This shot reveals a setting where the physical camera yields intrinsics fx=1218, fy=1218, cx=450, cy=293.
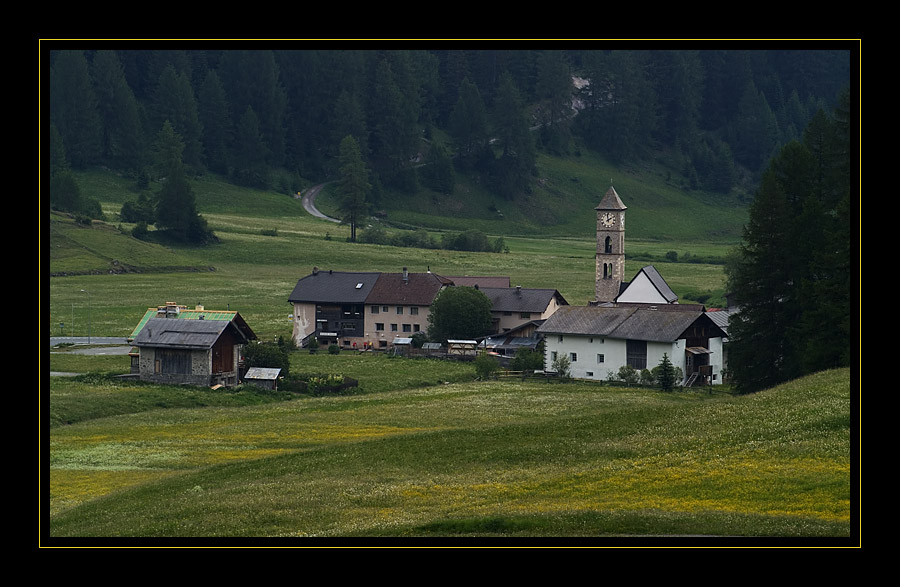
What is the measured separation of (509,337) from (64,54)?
115m

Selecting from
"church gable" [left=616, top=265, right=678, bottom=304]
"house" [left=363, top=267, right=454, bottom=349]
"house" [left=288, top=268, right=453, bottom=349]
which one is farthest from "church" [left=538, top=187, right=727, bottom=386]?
"house" [left=288, top=268, right=453, bottom=349]

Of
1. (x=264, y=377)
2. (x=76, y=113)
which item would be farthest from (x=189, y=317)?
(x=76, y=113)

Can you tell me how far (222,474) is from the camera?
1460 inches

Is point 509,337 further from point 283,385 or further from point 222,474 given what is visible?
point 222,474

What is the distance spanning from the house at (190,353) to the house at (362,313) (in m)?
21.7

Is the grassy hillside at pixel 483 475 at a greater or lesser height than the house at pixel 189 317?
lesser

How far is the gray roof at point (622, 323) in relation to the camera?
72.9m

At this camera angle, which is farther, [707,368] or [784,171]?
[707,368]

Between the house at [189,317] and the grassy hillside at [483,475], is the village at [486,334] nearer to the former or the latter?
the house at [189,317]

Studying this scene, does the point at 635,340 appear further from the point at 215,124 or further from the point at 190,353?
the point at 215,124

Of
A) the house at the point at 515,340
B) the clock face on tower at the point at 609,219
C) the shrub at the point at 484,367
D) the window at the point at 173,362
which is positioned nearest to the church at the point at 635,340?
the shrub at the point at 484,367

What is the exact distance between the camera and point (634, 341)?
7338 cm

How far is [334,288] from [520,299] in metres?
14.8
